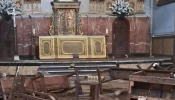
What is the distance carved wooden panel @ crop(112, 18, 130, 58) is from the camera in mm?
11570

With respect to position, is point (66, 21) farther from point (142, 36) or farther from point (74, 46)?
point (142, 36)

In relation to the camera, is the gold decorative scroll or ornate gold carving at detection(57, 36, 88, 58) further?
the gold decorative scroll

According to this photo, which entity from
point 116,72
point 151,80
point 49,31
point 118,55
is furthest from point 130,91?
point 49,31

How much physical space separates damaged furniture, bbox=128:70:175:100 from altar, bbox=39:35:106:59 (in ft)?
18.4

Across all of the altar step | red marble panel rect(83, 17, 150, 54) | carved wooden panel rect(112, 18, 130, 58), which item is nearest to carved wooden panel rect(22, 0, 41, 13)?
red marble panel rect(83, 17, 150, 54)

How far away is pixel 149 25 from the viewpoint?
1241 cm

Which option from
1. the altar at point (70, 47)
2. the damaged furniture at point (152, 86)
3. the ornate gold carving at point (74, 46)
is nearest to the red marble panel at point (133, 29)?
the altar at point (70, 47)

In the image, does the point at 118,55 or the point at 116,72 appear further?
the point at 118,55

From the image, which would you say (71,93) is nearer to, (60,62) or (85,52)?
(60,62)

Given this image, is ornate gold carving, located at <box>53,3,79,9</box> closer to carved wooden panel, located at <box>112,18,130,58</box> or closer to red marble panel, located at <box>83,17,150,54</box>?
red marble panel, located at <box>83,17,150,54</box>

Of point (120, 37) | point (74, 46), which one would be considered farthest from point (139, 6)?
point (74, 46)

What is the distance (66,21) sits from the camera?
1159cm

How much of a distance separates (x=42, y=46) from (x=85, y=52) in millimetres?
1559

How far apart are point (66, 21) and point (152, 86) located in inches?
291
